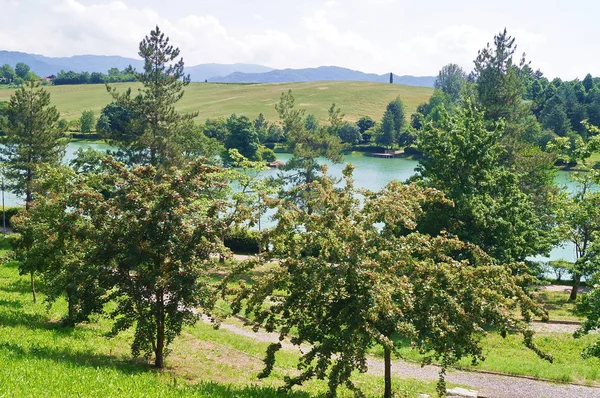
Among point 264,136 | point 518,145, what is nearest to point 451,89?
point 264,136

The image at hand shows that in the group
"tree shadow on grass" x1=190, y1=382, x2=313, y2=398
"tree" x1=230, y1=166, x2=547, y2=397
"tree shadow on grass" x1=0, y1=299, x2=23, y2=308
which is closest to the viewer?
"tree" x1=230, y1=166, x2=547, y2=397

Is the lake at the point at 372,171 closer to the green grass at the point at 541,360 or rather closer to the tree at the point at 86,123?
the tree at the point at 86,123

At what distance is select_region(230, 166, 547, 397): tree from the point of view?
42.1 feet

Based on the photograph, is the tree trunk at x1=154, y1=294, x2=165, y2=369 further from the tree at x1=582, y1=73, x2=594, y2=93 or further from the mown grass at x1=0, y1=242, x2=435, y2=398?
the tree at x1=582, y1=73, x2=594, y2=93

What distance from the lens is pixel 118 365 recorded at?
15.1m

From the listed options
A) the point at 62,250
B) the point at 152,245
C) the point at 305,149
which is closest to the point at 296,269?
the point at 152,245

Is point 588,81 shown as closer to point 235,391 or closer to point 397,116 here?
point 397,116

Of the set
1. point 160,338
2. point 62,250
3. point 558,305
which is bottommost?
point 558,305

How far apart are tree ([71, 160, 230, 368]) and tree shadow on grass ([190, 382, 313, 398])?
2.05 meters

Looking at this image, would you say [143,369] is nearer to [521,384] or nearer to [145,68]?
[521,384]

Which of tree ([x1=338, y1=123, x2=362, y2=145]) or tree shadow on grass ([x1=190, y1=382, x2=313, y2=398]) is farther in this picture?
tree ([x1=338, y1=123, x2=362, y2=145])

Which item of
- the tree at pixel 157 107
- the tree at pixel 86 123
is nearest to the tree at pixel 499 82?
the tree at pixel 157 107

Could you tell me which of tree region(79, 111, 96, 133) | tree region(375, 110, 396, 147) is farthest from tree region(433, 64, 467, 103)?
tree region(79, 111, 96, 133)

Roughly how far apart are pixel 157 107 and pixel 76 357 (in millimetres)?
33041
